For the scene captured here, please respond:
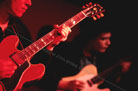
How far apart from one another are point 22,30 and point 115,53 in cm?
126

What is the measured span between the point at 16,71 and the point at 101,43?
46.4 inches

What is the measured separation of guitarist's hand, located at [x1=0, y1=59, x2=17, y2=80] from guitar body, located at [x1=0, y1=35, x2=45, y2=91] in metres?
0.02

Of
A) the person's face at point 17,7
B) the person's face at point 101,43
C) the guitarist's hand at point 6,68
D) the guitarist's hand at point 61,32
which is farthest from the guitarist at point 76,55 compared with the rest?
the person's face at point 17,7

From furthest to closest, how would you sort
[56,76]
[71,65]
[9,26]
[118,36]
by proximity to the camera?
[118,36] < [71,65] < [56,76] < [9,26]

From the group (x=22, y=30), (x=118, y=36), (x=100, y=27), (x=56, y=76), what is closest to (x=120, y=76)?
(x=118, y=36)

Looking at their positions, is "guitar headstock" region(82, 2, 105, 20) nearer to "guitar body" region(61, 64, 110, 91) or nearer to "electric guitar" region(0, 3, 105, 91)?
"electric guitar" region(0, 3, 105, 91)

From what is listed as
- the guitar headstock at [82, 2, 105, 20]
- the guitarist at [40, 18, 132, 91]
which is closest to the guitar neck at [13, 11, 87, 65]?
the guitar headstock at [82, 2, 105, 20]

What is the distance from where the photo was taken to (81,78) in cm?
185

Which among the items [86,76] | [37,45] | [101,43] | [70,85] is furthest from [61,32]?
[101,43]

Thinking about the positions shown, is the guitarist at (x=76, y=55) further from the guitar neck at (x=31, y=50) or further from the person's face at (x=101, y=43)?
the guitar neck at (x=31, y=50)

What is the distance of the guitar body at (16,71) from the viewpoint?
120 centimetres

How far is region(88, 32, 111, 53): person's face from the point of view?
2093 millimetres

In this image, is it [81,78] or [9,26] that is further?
[81,78]

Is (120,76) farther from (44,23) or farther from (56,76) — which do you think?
A: (44,23)
